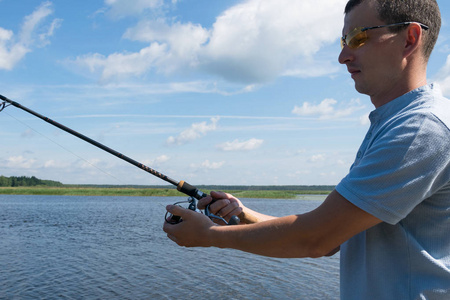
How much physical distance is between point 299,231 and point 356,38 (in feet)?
2.72

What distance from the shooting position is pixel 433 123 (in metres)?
1.31

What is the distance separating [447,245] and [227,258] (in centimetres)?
1602

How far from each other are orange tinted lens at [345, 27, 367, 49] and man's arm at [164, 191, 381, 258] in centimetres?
65

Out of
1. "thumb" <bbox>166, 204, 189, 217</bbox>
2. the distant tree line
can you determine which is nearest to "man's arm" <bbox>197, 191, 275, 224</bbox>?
"thumb" <bbox>166, 204, 189, 217</bbox>

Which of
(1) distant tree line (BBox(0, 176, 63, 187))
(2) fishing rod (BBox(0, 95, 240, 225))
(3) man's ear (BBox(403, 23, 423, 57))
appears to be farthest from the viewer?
(1) distant tree line (BBox(0, 176, 63, 187))

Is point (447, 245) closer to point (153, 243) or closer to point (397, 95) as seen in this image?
point (397, 95)

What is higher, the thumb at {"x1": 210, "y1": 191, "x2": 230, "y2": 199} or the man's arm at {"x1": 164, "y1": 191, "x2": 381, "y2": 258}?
the thumb at {"x1": 210, "y1": 191, "x2": 230, "y2": 199}

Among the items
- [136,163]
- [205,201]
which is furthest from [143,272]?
[205,201]

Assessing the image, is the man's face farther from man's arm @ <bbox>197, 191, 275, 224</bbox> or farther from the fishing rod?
the fishing rod

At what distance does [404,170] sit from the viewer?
4.25 ft

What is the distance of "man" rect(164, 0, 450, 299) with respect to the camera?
1.31 meters

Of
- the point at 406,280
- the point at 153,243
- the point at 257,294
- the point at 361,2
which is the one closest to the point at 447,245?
the point at 406,280

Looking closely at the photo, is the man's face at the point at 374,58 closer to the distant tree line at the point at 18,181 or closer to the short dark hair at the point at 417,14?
the short dark hair at the point at 417,14

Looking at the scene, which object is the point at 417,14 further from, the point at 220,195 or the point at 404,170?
the point at 220,195
